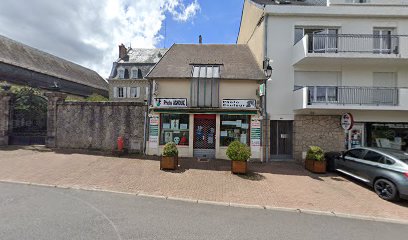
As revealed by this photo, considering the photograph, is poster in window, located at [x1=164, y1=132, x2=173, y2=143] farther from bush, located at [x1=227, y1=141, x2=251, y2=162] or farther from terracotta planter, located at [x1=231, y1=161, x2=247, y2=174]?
terracotta planter, located at [x1=231, y1=161, x2=247, y2=174]

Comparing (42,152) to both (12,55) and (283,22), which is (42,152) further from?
(12,55)

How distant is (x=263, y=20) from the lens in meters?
11.6

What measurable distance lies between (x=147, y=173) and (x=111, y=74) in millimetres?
24424

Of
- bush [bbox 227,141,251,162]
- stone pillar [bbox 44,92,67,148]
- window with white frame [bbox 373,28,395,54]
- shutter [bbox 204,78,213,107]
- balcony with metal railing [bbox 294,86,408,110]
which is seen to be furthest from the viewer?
stone pillar [bbox 44,92,67,148]

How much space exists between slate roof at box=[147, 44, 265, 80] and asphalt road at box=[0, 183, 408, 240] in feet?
23.8

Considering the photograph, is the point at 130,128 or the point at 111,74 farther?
the point at 111,74

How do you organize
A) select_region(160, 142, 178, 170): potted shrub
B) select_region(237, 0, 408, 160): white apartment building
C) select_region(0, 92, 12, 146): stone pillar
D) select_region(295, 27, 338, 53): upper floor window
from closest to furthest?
select_region(160, 142, 178, 170): potted shrub
select_region(295, 27, 338, 53): upper floor window
select_region(237, 0, 408, 160): white apartment building
select_region(0, 92, 12, 146): stone pillar

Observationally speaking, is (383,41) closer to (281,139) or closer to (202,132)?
(281,139)

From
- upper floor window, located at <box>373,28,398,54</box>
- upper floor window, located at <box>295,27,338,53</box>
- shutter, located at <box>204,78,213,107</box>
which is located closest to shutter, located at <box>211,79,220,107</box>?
shutter, located at <box>204,78,213,107</box>

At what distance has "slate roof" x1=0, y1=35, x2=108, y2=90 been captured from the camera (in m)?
22.9

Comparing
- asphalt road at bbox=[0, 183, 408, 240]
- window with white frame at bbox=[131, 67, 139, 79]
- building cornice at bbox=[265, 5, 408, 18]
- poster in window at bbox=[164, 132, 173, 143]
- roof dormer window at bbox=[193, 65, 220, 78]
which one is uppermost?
window with white frame at bbox=[131, 67, 139, 79]

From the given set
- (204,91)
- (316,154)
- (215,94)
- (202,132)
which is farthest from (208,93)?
(316,154)

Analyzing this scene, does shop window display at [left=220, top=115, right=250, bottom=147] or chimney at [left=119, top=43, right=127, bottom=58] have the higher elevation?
chimney at [left=119, top=43, right=127, bottom=58]

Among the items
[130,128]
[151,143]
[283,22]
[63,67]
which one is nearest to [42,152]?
[130,128]
